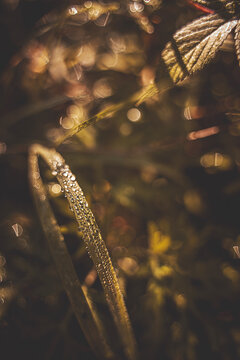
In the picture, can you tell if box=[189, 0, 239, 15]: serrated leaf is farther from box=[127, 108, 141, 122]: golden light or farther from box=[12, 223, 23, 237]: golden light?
box=[12, 223, 23, 237]: golden light

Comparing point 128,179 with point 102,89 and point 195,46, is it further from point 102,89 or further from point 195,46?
point 195,46

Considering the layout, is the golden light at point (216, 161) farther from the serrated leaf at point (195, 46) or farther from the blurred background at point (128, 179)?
the serrated leaf at point (195, 46)

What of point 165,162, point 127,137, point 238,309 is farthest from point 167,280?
point 127,137

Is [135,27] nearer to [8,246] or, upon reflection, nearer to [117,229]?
[117,229]

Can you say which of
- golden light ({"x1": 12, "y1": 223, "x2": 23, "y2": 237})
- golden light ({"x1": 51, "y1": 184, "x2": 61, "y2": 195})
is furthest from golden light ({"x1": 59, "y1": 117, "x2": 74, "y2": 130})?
golden light ({"x1": 12, "y1": 223, "x2": 23, "y2": 237})

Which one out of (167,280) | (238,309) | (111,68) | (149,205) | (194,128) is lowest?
(238,309)

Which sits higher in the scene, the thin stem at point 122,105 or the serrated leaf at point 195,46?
the serrated leaf at point 195,46

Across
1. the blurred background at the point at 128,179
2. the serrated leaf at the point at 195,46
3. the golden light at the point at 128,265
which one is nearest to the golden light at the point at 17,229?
the blurred background at the point at 128,179
